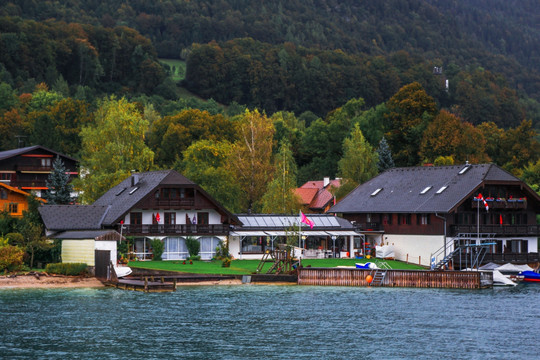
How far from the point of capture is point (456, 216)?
87.1 metres

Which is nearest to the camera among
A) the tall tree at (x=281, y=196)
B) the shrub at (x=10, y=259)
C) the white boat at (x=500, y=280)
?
the shrub at (x=10, y=259)

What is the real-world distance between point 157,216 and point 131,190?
4.42m

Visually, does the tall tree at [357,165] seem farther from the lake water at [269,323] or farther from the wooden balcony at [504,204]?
the lake water at [269,323]

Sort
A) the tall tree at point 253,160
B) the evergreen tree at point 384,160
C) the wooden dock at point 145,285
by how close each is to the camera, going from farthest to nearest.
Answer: the evergreen tree at point 384,160 < the tall tree at point 253,160 < the wooden dock at point 145,285

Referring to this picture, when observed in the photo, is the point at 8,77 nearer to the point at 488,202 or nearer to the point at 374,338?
the point at 488,202

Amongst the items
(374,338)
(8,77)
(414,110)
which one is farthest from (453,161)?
(8,77)

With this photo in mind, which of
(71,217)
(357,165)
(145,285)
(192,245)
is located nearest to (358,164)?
(357,165)

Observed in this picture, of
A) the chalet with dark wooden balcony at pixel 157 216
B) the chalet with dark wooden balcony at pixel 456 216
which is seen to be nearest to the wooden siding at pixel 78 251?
the chalet with dark wooden balcony at pixel 157 216

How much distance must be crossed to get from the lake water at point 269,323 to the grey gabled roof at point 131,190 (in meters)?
15.6

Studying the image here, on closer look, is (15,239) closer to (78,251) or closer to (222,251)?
(78,251)

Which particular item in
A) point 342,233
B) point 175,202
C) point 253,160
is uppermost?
point 253,160

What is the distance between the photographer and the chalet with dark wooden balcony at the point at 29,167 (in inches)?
4892

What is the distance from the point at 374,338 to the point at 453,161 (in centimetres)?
→ 7227

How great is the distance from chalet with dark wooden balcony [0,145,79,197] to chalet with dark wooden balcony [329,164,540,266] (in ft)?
161
